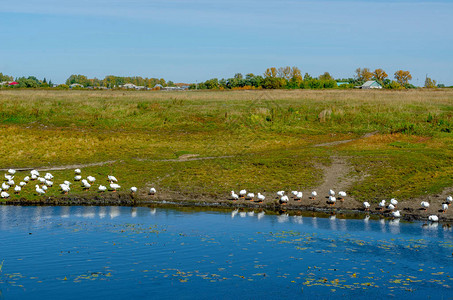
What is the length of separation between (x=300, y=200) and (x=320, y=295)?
17867 millimetres

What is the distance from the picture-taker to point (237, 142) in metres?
60.0

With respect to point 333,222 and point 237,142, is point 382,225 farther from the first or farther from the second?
point 237,142

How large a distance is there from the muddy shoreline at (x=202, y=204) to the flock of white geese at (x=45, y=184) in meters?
0.68

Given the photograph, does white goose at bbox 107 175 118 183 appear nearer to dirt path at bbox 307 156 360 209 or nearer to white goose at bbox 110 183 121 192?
white goose at bbox 110 183 121 192

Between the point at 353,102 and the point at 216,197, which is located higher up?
the point at 353,102

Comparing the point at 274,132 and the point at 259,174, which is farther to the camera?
the point at 274,132

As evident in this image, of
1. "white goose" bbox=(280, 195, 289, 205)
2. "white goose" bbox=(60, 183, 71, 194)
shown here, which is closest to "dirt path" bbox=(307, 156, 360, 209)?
"white goose" bbox=(280, 195, 289, 205)

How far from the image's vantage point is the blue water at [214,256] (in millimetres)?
21969

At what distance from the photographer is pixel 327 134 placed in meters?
64.9

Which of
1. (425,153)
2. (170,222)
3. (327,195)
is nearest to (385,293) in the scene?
(170,222)

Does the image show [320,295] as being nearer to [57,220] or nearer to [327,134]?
[57,220]

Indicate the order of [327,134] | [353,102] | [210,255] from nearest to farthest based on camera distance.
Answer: [210,255] < [327,134] < [353,102]

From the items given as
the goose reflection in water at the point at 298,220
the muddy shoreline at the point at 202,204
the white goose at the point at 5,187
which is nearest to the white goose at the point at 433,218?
the muddy shoreline at the point at 202,204

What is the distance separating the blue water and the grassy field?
6953 mm
